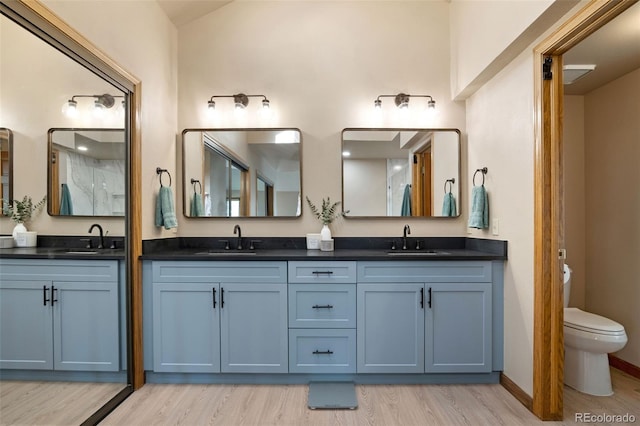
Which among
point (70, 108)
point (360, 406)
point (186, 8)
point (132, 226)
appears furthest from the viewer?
point (186, 8)

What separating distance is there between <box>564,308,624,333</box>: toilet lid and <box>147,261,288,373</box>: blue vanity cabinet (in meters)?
1.95

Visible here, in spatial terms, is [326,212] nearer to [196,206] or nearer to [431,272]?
[431,272]

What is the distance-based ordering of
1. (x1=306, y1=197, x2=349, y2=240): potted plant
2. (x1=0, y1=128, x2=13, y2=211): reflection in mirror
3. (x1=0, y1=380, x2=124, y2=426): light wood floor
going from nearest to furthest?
(x1=0, y1=128, x2=13, y2=211): reflection in mirror
(x1=0, y1=380, x2=124, y2=426): light wood floor
(x1=306, y1=197, x2=349, y2=240): potted plant

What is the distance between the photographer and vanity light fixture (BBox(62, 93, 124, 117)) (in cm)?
193

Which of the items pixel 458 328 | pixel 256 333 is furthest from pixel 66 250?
pixel 458 328

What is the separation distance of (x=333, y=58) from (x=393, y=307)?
2.09 metres

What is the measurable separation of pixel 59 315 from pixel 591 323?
332 centimetres

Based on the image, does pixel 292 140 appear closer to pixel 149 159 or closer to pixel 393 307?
pixel 149 159

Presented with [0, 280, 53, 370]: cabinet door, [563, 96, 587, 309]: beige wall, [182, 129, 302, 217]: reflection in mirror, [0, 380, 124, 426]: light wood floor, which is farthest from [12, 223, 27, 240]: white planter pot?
[563, 96, 587, 309]: beige wall

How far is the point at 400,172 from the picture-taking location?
2.85 metres

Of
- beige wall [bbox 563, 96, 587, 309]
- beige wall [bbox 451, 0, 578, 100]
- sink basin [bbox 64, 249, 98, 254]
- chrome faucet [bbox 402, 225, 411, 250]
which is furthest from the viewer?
beige wall [bbox 563, 96, 587, 309]

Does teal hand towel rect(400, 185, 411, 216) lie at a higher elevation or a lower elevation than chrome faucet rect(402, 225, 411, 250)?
higher

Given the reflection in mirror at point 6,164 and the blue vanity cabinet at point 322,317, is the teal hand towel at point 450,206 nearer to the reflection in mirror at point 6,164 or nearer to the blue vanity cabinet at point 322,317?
the blue vanity cabinet at point 322,317

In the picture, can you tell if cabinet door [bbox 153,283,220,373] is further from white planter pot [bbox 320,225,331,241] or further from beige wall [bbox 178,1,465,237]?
white planter pot [bbox 320,225,331,241]
